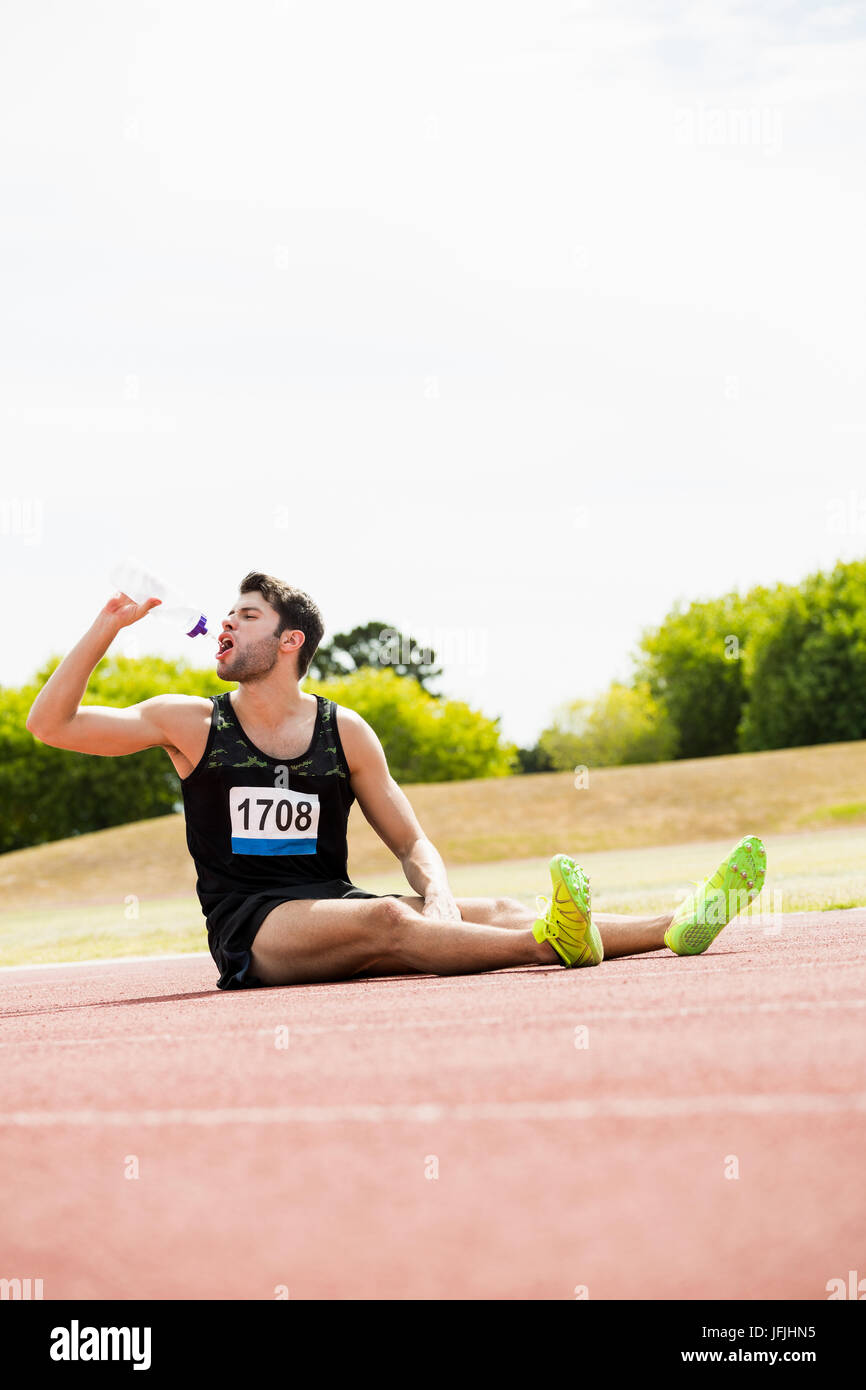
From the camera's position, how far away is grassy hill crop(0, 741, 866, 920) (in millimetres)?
35656

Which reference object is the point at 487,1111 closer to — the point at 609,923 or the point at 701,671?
the point at 609,923

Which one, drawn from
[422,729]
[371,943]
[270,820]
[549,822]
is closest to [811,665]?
[422,729]

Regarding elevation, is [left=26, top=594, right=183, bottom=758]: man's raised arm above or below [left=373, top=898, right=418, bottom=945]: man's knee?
above

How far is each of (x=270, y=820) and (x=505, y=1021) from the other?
83.4 inches

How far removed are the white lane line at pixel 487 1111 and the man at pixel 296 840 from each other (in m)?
2.35

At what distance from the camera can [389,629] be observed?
96750 mm

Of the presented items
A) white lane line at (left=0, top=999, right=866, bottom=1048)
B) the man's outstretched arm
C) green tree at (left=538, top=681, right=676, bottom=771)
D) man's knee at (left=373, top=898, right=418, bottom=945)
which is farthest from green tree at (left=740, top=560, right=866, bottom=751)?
white lane line at (left=0, top=999, right=866, bottom=1048)

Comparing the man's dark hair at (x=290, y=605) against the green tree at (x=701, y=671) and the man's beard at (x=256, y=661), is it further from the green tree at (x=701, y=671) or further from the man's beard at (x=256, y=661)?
the green tree at (x=701, y=671)

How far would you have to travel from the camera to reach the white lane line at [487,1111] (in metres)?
2.77

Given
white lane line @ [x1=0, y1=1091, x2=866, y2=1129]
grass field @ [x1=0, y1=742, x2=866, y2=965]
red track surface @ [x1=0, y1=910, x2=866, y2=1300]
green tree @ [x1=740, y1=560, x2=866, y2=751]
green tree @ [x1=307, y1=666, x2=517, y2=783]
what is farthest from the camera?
green tree @ [x1=307, y1=666, x2=517, y2=783]

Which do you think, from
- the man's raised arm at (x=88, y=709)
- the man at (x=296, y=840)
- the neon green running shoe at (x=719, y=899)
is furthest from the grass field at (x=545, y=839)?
the man's raised arm at (x=88, y=709)

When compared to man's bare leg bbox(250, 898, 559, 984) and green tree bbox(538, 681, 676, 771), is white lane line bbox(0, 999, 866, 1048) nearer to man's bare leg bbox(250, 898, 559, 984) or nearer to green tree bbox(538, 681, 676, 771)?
man's bare leg bbox(250, 898, 559, 984)
